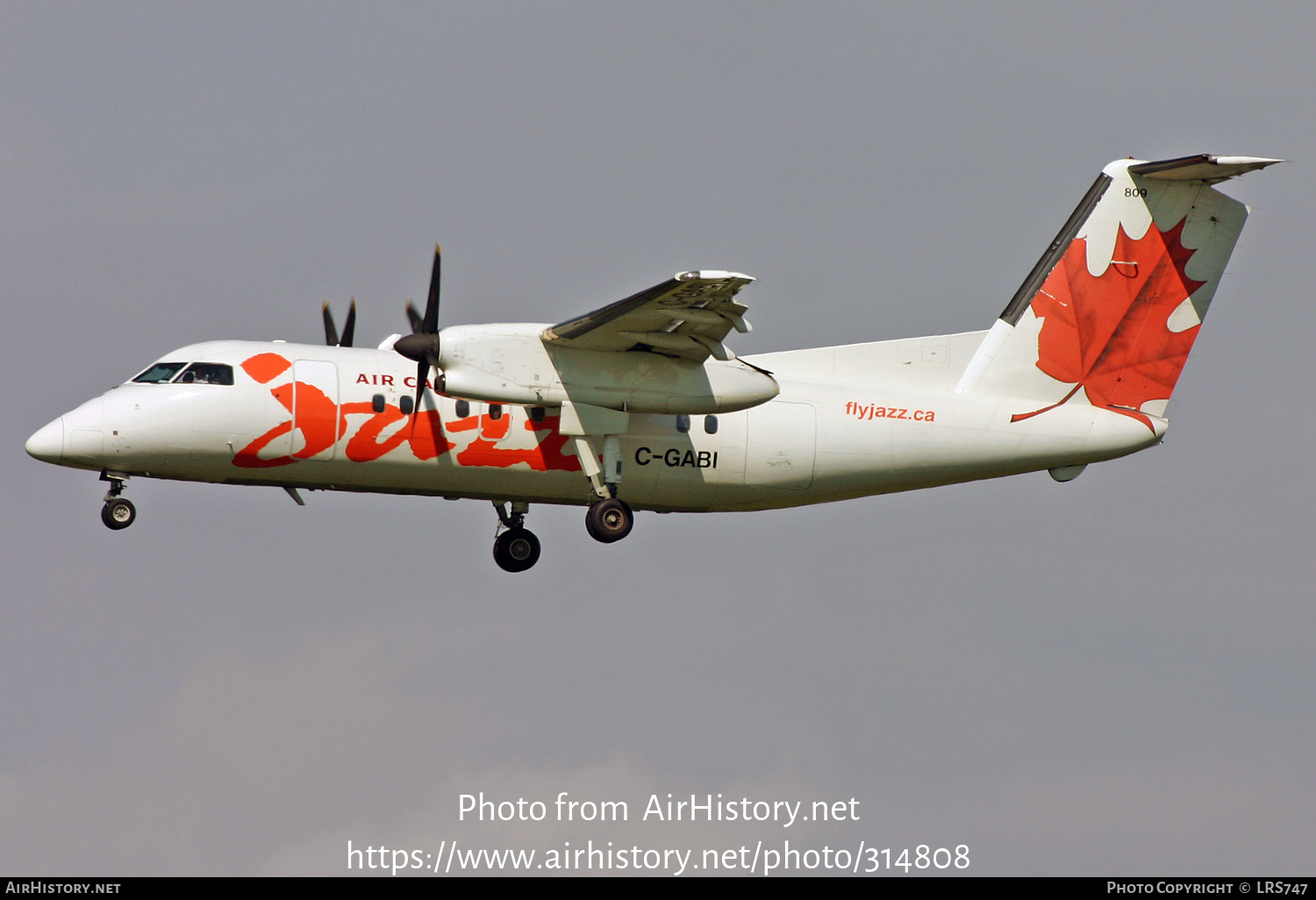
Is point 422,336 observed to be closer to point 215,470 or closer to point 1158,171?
point 215,470

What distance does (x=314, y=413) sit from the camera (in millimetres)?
18062

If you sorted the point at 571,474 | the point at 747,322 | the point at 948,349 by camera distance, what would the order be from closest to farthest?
the point at 747,322 → the point at 571,474 → the point at 948,349

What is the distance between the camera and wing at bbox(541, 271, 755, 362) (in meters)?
17.0

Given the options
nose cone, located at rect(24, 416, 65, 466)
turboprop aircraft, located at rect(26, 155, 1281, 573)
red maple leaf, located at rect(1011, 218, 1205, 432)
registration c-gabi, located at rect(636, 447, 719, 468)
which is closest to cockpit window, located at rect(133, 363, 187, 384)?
turboprop aircraft, located at rect(26, 155, 1281, 573)

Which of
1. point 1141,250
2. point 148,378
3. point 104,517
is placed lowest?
point 104,517

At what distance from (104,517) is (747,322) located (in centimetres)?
737

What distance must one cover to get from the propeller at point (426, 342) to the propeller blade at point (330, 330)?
2.24 m

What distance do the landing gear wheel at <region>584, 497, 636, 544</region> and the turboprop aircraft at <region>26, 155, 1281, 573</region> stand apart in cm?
2

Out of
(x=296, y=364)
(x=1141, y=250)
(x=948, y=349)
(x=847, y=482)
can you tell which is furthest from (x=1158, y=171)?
(x=296, y=364)

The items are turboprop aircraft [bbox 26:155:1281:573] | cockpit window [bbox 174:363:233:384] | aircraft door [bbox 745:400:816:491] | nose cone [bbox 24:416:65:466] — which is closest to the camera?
nose cone [bbox 24:416:65:466]

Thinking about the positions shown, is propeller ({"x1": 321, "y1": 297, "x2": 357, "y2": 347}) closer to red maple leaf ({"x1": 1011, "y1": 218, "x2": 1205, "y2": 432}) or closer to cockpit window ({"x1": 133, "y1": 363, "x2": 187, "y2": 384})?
cockpit window ({"x1": 133, "y1": 363, "x2": 187, "y2": 384})

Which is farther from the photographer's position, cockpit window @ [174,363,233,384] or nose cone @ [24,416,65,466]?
cockpit window @ [174,363,233,384]

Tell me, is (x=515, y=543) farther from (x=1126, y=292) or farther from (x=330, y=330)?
(x=1126, y=292)

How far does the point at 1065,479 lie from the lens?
20469 millimetres
